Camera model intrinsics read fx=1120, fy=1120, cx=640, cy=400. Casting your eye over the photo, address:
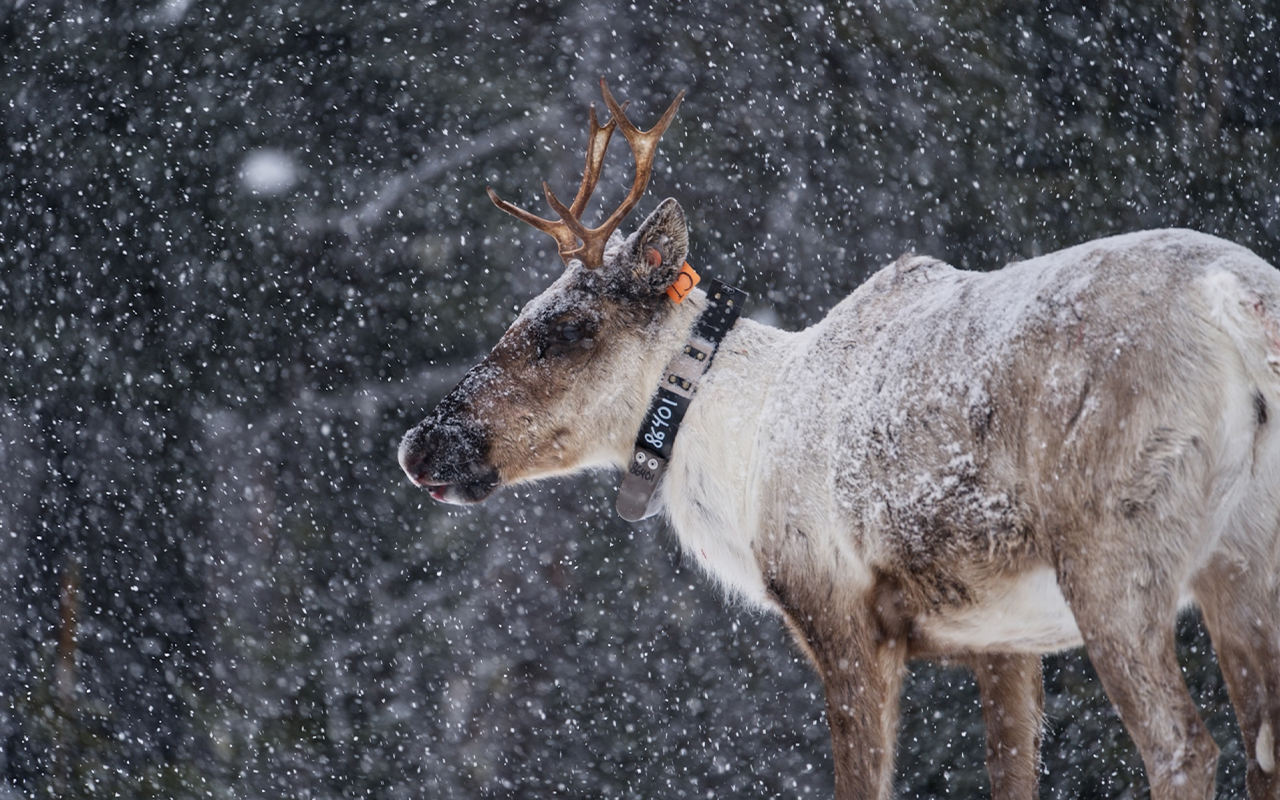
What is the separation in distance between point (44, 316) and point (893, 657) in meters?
3.06

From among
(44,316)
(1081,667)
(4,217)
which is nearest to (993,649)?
(1081,667)

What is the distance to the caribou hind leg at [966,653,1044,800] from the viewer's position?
238 centimetres

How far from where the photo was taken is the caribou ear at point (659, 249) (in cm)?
242

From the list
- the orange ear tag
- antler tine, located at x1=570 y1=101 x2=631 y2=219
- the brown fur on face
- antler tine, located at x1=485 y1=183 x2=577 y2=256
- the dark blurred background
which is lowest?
the dark blurred background

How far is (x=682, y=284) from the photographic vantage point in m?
2.47

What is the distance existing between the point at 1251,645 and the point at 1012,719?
58 centimetres

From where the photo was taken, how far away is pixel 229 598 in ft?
11.9

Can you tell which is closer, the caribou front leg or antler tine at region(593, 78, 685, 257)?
the caribou front leg

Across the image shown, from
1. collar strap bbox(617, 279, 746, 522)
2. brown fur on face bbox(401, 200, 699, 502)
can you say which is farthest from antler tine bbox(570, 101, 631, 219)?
collar strap bbox(617, 279, 746, 522)

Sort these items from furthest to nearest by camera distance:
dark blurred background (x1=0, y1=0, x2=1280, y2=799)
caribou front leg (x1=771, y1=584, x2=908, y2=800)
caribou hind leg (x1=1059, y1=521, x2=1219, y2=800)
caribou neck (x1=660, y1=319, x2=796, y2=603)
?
dark blurred background (x1=0, y1=0, x2=1280, y2=799) → caribou neck (x1=660, y1=319, x2=796, y2=603) → caribou front leg (x1=771, y1=584, x2=908, y2=800) → caribou hind leg (x1=1059, y1=521, x2=1219, y2=800)

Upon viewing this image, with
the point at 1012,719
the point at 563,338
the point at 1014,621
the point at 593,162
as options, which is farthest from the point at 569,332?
the point at 1012,719

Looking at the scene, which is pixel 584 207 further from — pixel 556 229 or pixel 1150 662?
pixel 1150 662

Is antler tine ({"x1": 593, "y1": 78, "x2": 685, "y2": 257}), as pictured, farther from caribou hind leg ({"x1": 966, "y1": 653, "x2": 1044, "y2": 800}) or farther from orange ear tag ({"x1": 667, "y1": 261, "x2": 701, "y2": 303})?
caribou hind leg ({"x1": 966, "y1": 653, "x2": 1044, "y2": 800})

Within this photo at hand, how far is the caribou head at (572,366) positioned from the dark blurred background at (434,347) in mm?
1135
